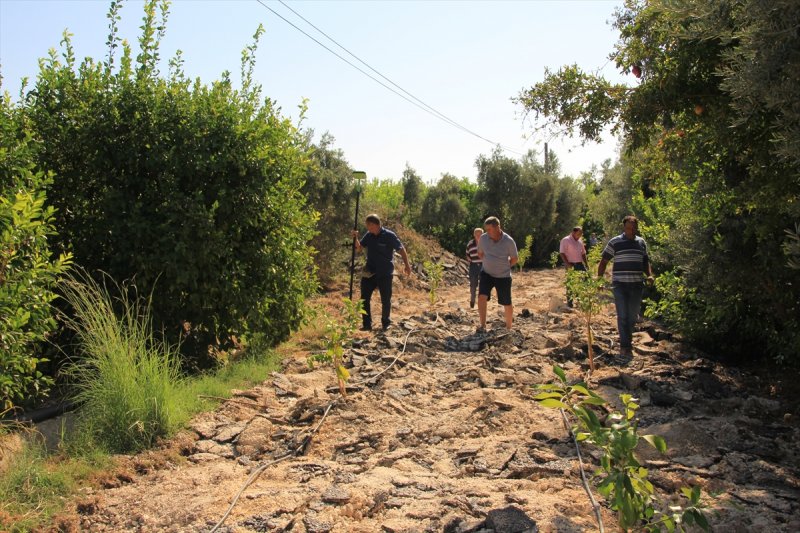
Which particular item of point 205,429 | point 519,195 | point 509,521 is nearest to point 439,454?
point 509,521

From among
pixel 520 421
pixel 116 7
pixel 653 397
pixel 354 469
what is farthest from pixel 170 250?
pixel 653 397

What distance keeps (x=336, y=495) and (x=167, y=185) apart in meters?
4.13

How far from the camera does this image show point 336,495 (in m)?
4.42

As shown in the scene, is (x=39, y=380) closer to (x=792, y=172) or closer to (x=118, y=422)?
(x=118, y=422)

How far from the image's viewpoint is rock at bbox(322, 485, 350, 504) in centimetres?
438

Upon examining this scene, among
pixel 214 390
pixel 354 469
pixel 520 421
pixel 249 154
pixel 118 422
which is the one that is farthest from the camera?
pixel 249 154

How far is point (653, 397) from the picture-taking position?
6.80 meters

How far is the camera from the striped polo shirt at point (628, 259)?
8406mm

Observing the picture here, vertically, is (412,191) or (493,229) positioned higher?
(412,191)

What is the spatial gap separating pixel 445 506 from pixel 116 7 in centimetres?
619

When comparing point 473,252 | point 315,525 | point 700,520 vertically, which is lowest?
point 315,525

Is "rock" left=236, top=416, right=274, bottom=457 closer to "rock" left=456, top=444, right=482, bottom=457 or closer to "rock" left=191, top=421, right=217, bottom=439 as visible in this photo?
"rock" left=191, top=421, right=217, bottom=439

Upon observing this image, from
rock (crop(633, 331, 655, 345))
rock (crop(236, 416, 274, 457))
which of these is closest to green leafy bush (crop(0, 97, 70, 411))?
rock (crop(236, 416, 274, 457))

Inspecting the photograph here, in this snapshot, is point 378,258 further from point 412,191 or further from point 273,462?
point 412,191
